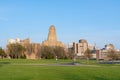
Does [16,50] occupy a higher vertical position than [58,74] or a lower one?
higher

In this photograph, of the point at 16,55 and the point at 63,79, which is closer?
the point at 63,79

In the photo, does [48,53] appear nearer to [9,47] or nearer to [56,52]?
[56,52]

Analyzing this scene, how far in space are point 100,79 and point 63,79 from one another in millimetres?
2736

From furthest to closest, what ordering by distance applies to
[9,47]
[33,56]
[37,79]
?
1. [33,56]
2. [9,47]
3. [37,79]

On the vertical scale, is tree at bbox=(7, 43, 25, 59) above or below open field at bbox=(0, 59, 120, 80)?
above

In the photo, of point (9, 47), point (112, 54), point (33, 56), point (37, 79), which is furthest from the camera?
point (33, 56)

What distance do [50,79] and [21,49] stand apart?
123649mm

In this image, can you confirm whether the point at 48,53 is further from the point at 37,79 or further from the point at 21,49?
the point at 37,79

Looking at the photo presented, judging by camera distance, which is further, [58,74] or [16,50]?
[16,50]

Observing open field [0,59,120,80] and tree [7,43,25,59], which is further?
tree [7,43,25,59]

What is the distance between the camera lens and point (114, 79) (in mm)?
20781

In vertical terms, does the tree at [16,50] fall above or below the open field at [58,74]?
above

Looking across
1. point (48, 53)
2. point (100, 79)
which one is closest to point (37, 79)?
point (100, 79)

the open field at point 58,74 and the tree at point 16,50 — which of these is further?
the tree at point 16,50
